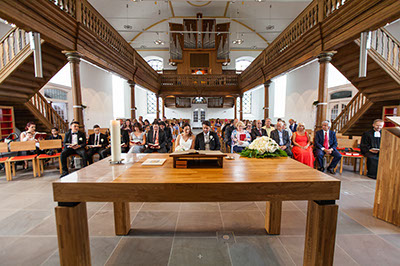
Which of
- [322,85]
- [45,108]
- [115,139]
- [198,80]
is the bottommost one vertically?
[115,139]

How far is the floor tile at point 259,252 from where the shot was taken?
68.9 inches

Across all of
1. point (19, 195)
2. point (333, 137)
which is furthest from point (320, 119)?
point (19, 195)

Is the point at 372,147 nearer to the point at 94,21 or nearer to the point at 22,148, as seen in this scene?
the point at 94,21

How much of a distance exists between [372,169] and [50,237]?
6335 millimetres

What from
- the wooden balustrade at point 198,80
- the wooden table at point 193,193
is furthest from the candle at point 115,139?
the wooden balustrade at point 198,80

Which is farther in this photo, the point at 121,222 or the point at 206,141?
the point at 206,141

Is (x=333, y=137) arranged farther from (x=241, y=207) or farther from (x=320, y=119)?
(x=241, y=207)

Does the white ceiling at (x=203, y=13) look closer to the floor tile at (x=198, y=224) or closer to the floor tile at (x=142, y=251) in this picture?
the floor tile at (x=198, y=224)

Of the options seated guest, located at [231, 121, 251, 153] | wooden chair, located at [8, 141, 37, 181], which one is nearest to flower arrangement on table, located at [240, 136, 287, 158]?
seated guest, located at [231, 121, 251, 153]

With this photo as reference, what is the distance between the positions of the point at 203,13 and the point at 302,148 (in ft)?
46.7

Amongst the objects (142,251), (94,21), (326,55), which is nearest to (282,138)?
(326,55)

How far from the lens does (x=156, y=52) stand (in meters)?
16.5

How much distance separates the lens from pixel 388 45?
16.3ft

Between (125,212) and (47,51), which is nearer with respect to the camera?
(125,212)
